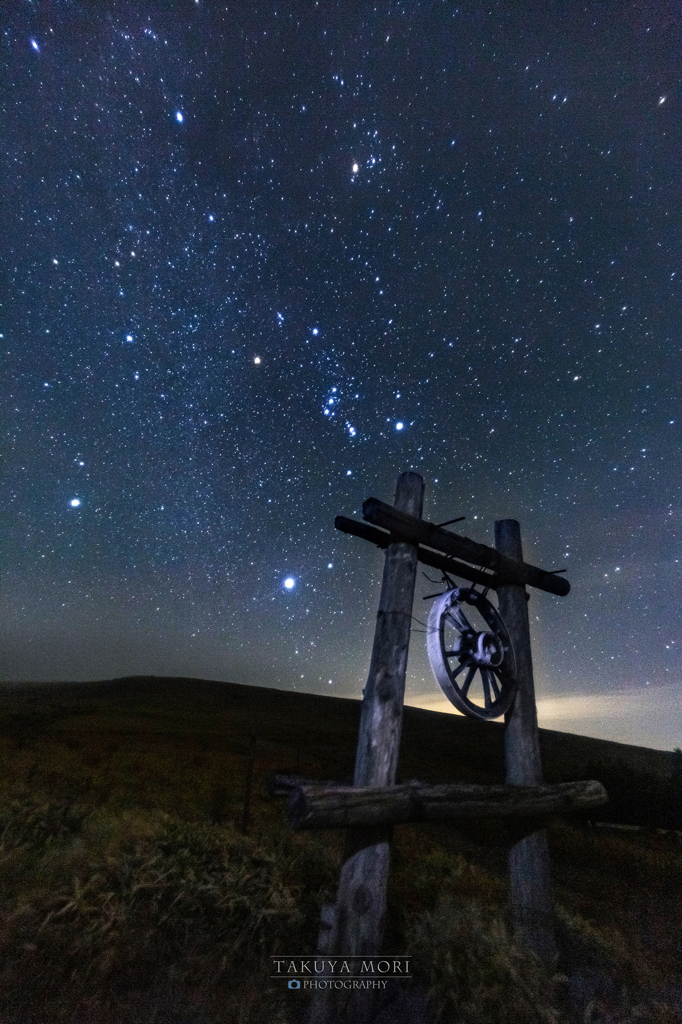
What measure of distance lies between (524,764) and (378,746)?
2.47m

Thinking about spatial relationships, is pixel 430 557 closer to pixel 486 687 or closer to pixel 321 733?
pixel 486 687

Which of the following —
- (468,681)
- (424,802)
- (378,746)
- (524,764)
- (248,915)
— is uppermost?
(468,681)

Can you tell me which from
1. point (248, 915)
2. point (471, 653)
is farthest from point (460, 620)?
point (248, 915)

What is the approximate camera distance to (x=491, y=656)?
20.8ft

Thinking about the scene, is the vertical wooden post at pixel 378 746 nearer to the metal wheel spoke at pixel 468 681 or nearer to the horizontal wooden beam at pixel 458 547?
the horizontal wooden beam at pixel 458 547

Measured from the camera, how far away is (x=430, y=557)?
667cm

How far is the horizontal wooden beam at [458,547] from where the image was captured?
5.86 m

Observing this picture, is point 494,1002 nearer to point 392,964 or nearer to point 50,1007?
point 392,964

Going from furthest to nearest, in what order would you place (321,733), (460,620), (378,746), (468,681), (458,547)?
1. (321,733)
2. (458,547)
3. (460,620)
4. (468,681)
5. (378,746)

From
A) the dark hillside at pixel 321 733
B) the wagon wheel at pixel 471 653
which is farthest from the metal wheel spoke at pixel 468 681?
the dark hillside at pixel 321 733

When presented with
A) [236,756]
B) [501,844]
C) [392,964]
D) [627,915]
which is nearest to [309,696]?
[236,756]

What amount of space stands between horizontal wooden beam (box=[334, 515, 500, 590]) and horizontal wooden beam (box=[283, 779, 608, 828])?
259 cm

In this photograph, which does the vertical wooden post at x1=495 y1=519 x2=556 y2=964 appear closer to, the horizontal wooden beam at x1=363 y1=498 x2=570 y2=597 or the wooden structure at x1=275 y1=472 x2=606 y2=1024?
the wooden structure at x1=275 y1=472 x2=606 y2=1024

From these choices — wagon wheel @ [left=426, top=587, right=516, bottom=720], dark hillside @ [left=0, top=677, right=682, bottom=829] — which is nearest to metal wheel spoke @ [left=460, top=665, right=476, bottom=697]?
wagon wheel @ [left=426, top=587, right=516, bottom=720]
